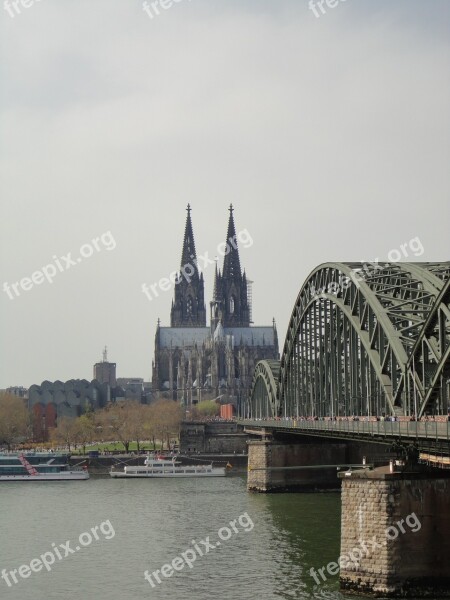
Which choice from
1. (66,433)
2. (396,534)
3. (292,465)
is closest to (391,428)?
(396,534)

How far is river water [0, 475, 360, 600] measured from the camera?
151ft

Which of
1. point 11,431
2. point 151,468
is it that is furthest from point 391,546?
point 11,431

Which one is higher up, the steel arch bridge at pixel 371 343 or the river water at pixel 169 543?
the steel arch bridge at pixel 371 343

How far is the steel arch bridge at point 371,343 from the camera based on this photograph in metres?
52.4

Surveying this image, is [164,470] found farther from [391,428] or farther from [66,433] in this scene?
[391,428]

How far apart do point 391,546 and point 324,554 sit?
12.3 meters

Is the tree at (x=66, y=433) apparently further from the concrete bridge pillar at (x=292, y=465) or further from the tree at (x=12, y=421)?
the concrete bridge pillar at (x=292, y=465)

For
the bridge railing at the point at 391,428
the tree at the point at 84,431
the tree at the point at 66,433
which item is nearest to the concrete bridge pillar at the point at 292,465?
the bridge railing at the point at 391,428

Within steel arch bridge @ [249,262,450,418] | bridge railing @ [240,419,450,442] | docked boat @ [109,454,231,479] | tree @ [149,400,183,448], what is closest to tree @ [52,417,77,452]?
tree @ [149,400,183,448]

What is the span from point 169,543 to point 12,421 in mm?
111965

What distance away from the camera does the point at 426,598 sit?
1608 inches

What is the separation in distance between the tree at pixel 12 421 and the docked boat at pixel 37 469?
37060 mm

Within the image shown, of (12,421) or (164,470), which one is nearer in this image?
(164,470)

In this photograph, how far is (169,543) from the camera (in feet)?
196
